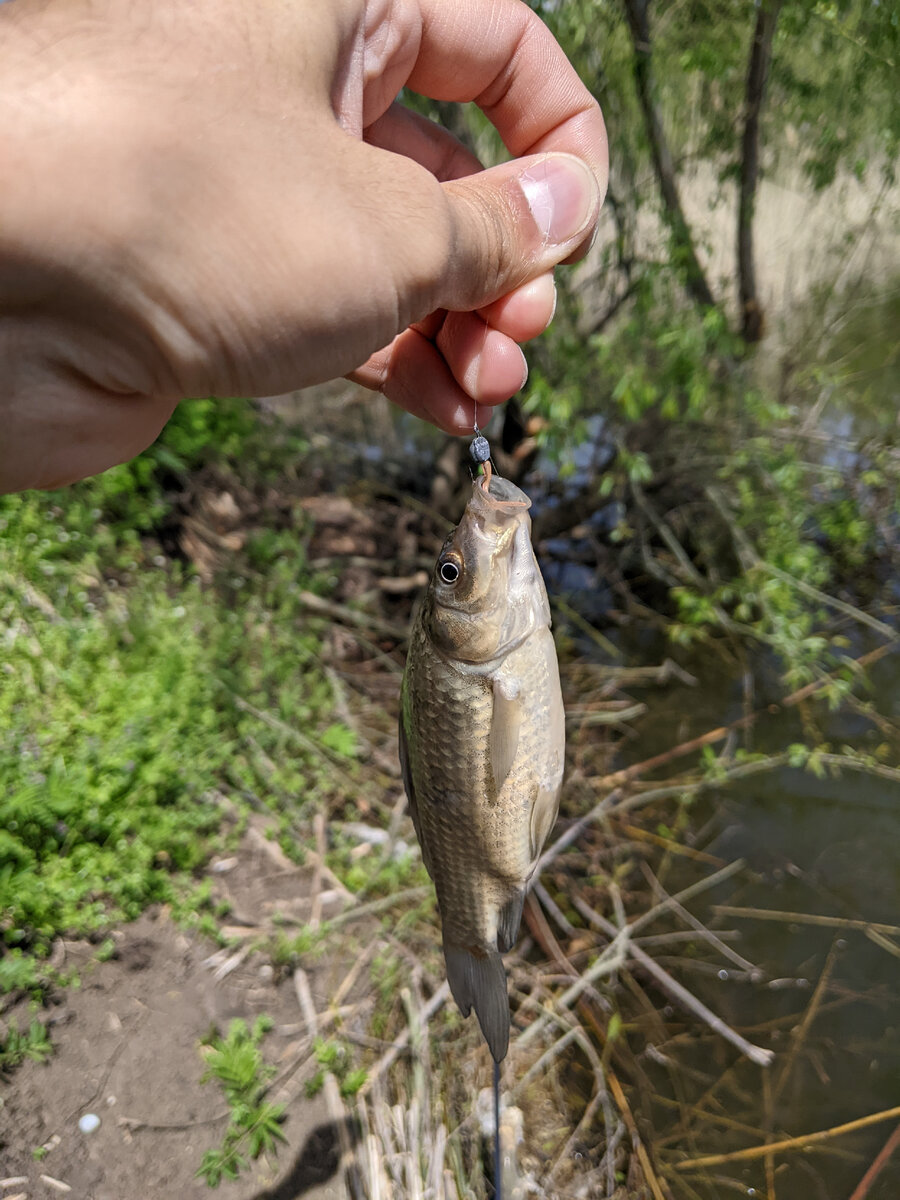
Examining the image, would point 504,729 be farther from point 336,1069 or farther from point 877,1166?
point 877,1166

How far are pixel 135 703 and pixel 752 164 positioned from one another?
4909 millimetres

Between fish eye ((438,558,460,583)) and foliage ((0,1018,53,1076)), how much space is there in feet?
7.91

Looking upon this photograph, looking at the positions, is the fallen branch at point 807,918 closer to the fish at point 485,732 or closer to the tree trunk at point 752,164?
the fish at point 485,732

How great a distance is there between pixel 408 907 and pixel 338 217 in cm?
318

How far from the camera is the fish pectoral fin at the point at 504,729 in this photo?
181 centimetres

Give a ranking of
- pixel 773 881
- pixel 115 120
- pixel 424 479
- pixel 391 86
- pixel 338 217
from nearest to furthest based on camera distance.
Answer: pixel 115 120, pixel 338 217, pixel 391 86, pixel 773 881, pixel 424 479

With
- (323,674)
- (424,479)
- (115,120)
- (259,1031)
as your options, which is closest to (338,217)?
(115,120)

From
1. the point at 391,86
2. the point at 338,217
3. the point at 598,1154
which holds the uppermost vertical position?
the point at 391,86

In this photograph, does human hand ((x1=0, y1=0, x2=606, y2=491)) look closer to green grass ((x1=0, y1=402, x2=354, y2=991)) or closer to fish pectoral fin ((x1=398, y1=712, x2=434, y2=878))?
fish pectoral fin ((x1=398, y1=712, x2=434, y2=878))

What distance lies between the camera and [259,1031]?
9.87 ft

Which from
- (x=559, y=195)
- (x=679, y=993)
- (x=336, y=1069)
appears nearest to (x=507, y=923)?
(x=336, y=1069)

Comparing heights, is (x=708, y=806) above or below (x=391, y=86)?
below

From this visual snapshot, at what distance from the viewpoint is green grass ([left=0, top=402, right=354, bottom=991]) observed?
9.82 feet

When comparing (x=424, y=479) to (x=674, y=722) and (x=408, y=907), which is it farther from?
(x=408, y=907)
